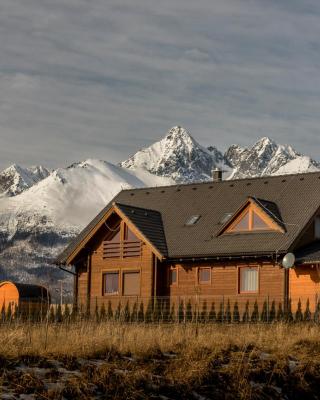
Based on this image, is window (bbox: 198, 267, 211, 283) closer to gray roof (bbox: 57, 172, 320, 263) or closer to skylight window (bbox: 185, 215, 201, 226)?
gray roof (bbox: 57, 172, 320, 263)

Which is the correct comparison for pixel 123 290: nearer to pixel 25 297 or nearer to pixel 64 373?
pixel 25 297

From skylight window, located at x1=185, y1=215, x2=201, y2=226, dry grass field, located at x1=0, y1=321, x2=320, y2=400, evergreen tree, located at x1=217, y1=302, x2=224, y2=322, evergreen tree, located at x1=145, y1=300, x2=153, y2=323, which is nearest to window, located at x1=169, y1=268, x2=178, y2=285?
skylight window, located at x1=185, y1=215, x2=201, y2=226

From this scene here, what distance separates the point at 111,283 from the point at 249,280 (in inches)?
→ 292

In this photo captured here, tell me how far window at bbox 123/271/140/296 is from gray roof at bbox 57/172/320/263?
194 centimetres

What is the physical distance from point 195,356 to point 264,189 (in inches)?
1112

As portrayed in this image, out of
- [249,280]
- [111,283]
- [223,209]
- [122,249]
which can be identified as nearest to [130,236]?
[122,249]

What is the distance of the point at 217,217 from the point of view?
47125 millimetres

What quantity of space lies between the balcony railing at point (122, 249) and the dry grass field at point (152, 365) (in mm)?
22086

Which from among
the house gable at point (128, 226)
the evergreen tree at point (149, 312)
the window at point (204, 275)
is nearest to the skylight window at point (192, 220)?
the house gable at point (128, 226)

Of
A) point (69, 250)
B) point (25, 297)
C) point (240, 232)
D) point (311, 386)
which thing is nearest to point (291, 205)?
point (240, 232)

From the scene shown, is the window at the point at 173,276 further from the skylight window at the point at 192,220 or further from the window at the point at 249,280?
the window at the point at 249,280

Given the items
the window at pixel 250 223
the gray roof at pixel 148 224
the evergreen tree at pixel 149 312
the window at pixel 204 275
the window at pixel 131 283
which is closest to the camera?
the evergreen tree at pixel 149 312

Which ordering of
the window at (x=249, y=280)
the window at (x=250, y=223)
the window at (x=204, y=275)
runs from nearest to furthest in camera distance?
the window at (x=249, y=280) → the window at (x=250, y=223) → the window at (x=204, y=275)

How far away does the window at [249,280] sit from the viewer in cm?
A: 4269
